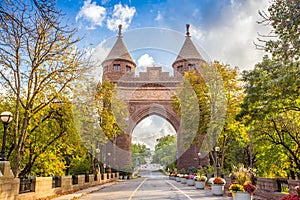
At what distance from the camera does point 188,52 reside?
55.6 m

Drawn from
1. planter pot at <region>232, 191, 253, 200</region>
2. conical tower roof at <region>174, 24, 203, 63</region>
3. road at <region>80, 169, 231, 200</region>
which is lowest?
road at <region>80, 169, 231, 200</region>

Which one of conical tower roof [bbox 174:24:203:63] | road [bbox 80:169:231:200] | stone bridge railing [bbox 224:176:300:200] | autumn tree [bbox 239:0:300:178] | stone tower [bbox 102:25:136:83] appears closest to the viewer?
autumn tree [bbox 239:0:300:178]

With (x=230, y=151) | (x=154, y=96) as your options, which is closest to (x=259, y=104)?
(x=230, y=151)

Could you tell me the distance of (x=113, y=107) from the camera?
30719 mm

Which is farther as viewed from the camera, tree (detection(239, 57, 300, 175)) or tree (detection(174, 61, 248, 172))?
tree (detection(174, 61, 248, 172))

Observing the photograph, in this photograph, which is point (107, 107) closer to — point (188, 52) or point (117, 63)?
point (117, 63)

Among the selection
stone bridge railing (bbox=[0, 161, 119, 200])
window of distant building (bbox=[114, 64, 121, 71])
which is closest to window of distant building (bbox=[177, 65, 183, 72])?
window of distant building (bbox=[114, 64, 121, 71])

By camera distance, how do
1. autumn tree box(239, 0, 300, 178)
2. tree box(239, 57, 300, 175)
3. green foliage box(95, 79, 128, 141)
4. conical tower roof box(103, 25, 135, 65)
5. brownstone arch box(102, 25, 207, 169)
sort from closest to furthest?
1. autumn tree box(239, 0, 300, 178)
2. tree box(239, 57, 300, 175)
3. green foliage box(95, 79, 128, 141)
4. brownstone arch box(102, 25, 207, 169)
5. conical tower roof box(103, 25, 135, 65)

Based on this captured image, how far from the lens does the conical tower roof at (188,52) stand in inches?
2162

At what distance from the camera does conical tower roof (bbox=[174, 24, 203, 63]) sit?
5491cm

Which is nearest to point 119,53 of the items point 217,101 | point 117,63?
point 117,63

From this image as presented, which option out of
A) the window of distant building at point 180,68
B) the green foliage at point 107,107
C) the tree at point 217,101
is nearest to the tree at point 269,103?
the tree at point 217,101

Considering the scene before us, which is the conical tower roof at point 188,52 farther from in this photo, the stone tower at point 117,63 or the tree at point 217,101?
the tree at point 217,101

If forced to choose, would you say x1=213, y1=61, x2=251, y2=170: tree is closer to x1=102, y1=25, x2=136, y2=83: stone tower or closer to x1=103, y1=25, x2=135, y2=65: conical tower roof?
x1=102, y1=25, x2=136, y2=83: stone tower
